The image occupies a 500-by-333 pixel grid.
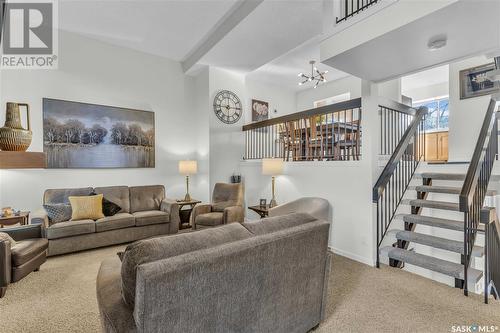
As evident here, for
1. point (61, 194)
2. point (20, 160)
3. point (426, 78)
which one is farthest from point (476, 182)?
point (61, 194)

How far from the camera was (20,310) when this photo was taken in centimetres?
227

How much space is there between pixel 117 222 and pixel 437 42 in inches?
180

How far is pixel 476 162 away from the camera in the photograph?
2.82 m

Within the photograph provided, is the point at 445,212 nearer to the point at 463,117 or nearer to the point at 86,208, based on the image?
the point at 463,117

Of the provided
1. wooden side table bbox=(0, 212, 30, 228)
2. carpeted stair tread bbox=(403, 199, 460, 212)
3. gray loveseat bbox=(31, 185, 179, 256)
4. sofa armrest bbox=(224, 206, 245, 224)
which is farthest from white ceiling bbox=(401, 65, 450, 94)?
wooden side table bbox=(0, 212, 30, 228)

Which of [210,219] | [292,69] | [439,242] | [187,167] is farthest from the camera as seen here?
[292,69]

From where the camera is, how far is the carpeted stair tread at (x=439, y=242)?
280cm

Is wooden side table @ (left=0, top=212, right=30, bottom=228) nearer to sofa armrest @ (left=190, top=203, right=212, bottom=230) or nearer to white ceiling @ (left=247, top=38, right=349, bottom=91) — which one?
sofa armrest @ (left=190, top=203, right=212, bottom=230)

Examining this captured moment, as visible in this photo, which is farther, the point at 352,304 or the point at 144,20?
the point at 144,20

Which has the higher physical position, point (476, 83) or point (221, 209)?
point (476, 83)

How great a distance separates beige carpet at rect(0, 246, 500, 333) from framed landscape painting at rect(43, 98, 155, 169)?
204cm

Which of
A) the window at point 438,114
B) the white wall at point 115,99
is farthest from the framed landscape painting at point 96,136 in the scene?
the window at point 438,114

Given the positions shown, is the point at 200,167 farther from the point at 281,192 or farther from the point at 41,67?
the point at 41,67

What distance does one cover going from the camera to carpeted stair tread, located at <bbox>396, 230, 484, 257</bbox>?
9.19 feet
